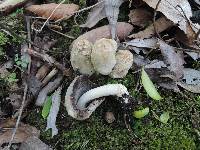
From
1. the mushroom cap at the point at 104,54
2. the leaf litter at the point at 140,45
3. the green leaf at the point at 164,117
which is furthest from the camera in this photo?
the leaf litter at the point at 140,45

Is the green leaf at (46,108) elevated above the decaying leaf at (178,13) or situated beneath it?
situated beneath

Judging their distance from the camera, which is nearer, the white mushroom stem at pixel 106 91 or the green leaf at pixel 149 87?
the white mushroom stem at pixel 106 91

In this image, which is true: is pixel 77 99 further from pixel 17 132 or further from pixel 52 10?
pixel 52 10

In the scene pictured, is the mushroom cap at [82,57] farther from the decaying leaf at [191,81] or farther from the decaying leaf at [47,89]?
the decaying leaf at [191,81]

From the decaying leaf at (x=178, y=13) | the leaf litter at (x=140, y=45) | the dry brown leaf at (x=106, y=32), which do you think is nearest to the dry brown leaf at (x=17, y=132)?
the leaf litter at (x=140, y=45)

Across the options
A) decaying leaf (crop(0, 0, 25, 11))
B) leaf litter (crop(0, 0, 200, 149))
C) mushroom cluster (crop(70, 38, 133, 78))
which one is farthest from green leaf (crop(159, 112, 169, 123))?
decaying leaf (crop(0, 0, 25, 11))

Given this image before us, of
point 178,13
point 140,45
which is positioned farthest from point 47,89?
point 178,13

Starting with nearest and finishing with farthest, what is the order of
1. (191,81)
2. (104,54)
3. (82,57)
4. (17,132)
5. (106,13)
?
(104,54) → (82,57) → (17,132) → (191,81) → (106,13)
